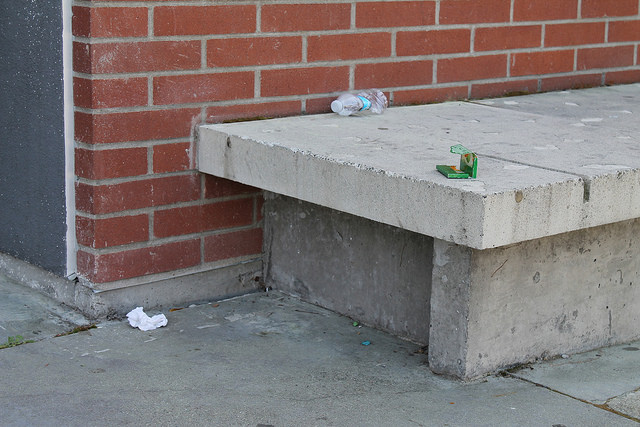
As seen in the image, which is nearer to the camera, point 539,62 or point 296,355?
point 296,355

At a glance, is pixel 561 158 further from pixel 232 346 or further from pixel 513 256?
pixel 232 346

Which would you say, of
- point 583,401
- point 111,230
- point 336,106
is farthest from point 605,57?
point 111,230

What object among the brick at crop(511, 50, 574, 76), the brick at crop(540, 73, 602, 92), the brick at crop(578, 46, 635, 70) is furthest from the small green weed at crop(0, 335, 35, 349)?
the brick at crop(578, 46, 635, 70)

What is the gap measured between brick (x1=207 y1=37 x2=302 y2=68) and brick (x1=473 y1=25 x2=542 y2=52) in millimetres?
1036

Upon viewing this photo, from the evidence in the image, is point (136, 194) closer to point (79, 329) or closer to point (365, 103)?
point (79, 329)

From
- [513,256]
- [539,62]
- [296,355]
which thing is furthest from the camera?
[539,62]

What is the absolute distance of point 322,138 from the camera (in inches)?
144

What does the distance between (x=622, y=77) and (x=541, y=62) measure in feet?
2.26

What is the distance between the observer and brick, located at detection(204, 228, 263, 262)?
157 inches

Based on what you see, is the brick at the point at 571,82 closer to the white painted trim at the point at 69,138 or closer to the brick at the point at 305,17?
the brick at the point at 305,17

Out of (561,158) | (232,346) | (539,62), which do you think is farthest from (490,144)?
(539,62)

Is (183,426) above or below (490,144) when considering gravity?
below

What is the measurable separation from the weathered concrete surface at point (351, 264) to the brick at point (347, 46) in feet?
2.09

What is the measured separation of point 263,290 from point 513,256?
1.30 metres
